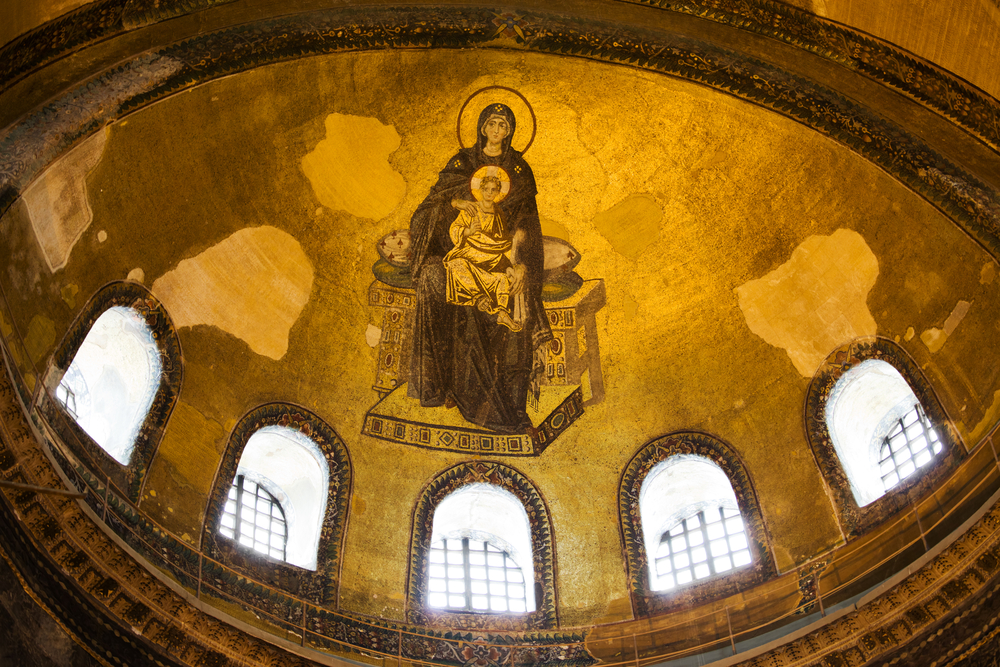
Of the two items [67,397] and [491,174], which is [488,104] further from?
[67,397]

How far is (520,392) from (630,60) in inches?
163

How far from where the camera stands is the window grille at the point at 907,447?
1295 cm

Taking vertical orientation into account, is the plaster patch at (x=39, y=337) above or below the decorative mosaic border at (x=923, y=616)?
above

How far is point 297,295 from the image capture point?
14375 mm

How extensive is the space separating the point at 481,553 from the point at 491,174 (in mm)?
4518

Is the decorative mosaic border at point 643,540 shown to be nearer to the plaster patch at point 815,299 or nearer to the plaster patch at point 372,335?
the plaster patch at point 815,299

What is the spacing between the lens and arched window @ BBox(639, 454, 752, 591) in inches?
542

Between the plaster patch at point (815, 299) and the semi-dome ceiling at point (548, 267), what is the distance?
0.03m

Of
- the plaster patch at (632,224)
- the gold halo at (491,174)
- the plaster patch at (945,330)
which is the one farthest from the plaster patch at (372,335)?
the plaster patch at (945,330)

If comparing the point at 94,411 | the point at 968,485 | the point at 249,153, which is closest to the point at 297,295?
the point at 249,153

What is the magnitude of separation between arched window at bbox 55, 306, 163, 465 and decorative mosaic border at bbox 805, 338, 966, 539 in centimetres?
727

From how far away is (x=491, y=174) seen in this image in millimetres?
14914

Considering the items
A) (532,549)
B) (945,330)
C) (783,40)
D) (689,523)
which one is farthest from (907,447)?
(783,40)

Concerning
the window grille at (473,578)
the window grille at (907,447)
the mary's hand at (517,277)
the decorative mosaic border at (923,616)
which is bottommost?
the decorative mosaic border at (923,616)
